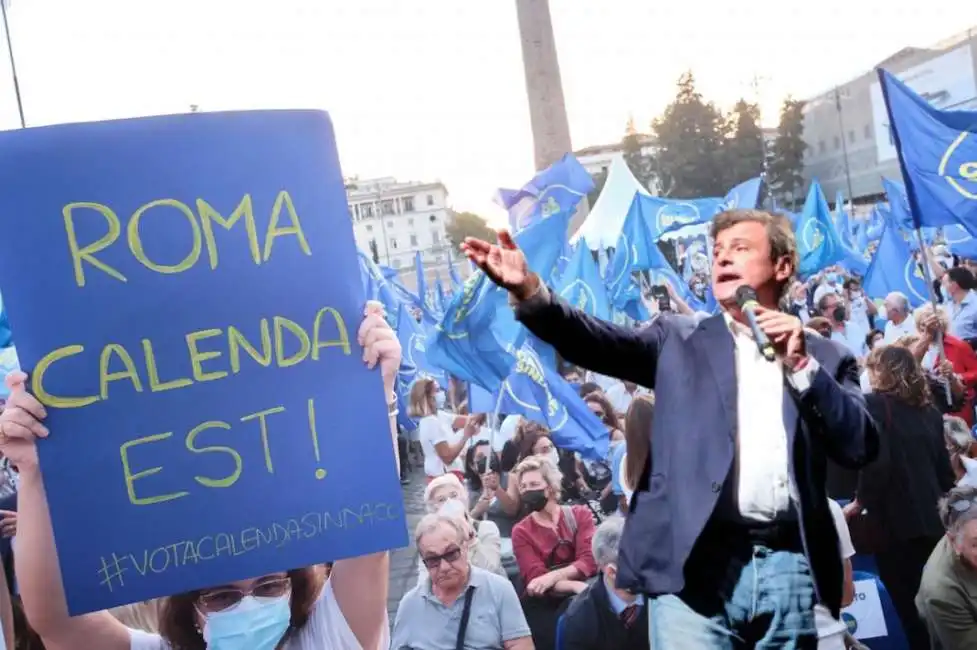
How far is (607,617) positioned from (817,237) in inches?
454

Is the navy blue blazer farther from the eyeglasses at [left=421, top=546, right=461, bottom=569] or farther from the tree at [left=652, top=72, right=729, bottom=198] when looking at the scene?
the tree at [left=652, top=72, right=729, bottom=198]

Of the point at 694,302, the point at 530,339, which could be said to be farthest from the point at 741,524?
the point at 694,302

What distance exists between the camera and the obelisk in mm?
13641

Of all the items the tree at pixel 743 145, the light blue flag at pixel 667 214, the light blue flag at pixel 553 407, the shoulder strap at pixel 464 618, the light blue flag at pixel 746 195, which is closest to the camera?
the shoulder strap at pixel 464 618

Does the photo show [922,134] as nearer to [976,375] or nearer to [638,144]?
[976,375]

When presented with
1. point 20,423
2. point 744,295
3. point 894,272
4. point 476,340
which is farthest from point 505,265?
point 894,272

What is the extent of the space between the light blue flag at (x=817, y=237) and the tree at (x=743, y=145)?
43.2 meters

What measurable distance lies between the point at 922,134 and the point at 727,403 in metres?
4.14

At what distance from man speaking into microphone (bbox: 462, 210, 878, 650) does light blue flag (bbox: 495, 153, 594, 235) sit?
1045 cm

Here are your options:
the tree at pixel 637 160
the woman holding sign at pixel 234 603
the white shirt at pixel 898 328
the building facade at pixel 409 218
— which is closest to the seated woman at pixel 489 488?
the woman holding sign at pixel 234 603

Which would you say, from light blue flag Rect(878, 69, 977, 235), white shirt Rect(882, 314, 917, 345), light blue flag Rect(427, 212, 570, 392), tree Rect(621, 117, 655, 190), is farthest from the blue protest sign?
tree Rect(621, 117, 655, 190)

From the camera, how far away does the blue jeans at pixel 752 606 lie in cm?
223

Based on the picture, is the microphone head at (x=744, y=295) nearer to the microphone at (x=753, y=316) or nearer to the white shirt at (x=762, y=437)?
the microphone at (x=753, y=316)

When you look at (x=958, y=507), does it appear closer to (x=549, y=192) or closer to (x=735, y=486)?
(x=735, y=486)
